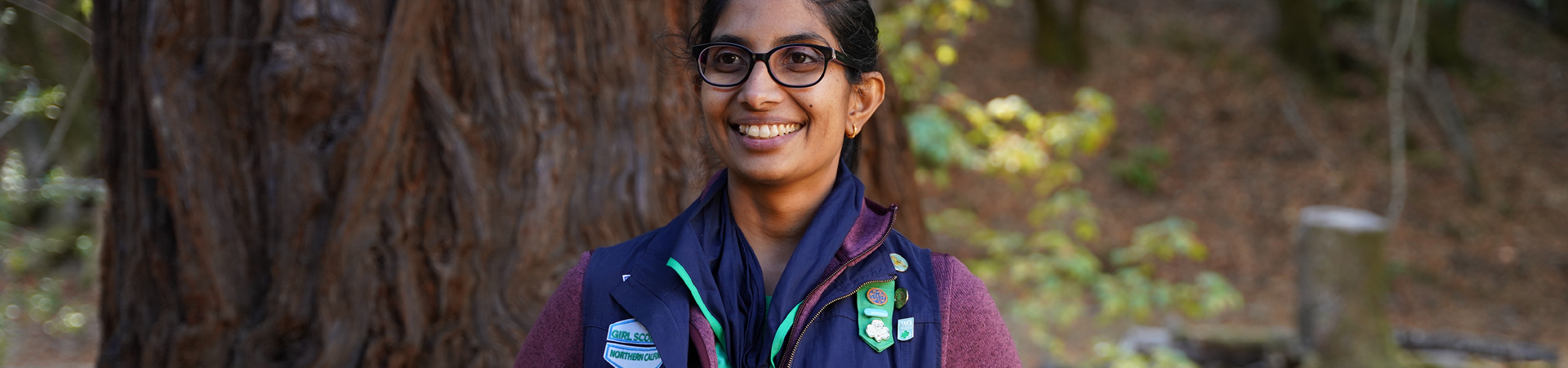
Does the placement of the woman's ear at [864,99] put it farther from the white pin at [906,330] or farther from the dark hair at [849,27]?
the white pin at [906,330]

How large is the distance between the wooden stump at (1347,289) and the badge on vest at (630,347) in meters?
6.39

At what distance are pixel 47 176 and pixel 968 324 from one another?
251 inches

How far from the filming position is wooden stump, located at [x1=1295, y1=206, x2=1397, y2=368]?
6500mm

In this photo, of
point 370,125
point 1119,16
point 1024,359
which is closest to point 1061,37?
point 1119,16

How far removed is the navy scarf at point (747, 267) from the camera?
1.44 meters

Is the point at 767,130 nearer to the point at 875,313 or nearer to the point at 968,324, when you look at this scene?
the point at 875,313

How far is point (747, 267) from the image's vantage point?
1.56 metres

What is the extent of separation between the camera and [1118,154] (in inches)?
542

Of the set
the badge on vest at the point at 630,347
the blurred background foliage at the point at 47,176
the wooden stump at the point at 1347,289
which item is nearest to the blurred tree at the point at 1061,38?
the wooden stump at the point at 1347,289

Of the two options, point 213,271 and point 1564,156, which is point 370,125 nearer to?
point 213,271

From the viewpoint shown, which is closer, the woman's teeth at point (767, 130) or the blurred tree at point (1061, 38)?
the woman's teeth at point (767, 130)

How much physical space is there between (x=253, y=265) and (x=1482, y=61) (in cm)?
1812

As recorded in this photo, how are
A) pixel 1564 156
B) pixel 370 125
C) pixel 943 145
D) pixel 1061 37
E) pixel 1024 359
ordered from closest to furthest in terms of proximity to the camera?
1. pixel 370 125
2. pixel 943 145
3. pixel 1024 359
4. pixel 1564 156
5. pixel 1061 37

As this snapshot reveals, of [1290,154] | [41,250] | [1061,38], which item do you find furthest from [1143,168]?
[41,250]
